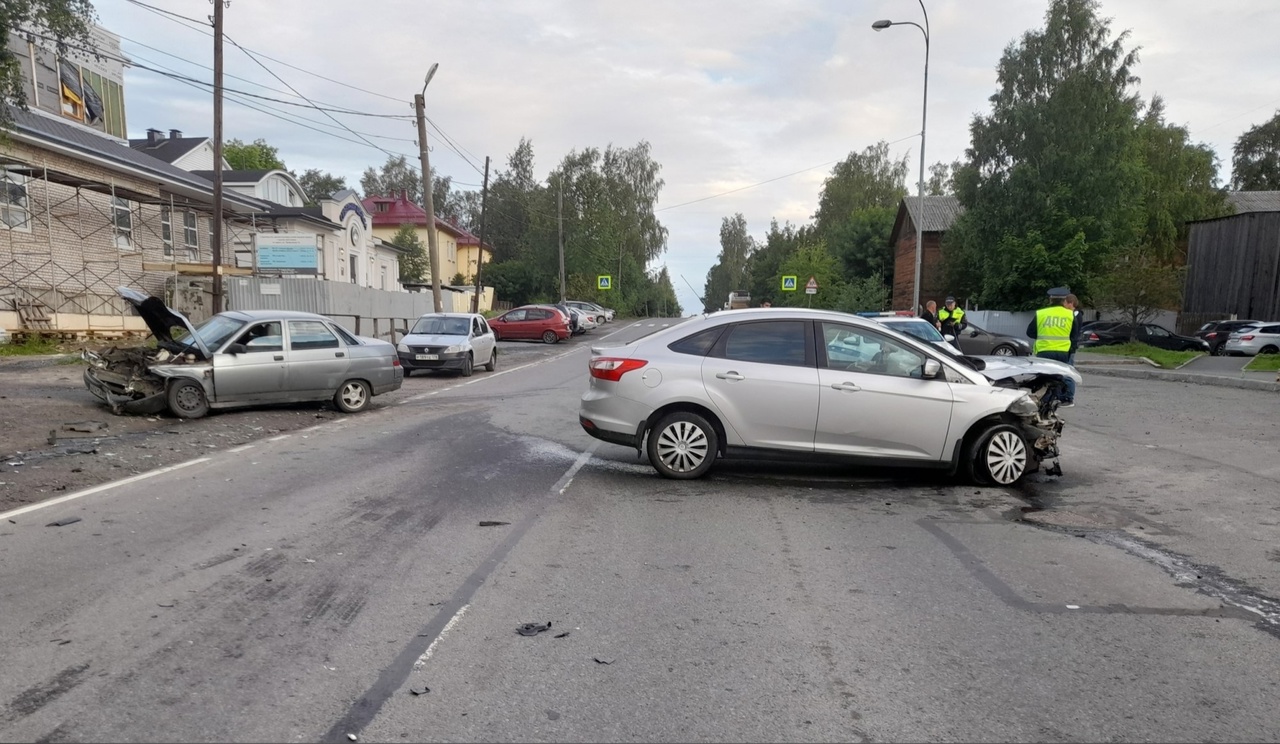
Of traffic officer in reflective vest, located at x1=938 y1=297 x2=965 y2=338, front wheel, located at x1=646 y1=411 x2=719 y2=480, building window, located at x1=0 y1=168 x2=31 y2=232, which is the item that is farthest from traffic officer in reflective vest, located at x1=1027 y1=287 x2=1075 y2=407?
building window, located at x1=0 y1=168 x2=31 y2=232

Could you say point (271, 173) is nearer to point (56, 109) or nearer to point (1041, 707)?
point (56, 109)

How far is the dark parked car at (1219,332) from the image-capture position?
103 ft

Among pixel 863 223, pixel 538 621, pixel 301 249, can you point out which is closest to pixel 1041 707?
pixel 538 621

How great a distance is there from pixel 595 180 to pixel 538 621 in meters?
63.5

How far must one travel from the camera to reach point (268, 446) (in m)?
9.69

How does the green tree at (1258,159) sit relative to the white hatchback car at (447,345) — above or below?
above

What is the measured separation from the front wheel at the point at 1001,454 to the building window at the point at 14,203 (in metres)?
23.8

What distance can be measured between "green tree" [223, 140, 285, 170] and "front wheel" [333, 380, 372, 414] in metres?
58.1

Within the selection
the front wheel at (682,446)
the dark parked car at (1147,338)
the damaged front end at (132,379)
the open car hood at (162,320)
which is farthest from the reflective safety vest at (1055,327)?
the dark parked car at (1147,338)

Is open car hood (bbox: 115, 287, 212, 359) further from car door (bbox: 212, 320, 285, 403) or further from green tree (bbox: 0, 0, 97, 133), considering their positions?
green tree (bbox: 0, 0, 97, 133)

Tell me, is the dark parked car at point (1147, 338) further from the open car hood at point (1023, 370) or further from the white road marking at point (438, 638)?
the white road marking at point (438, 638)

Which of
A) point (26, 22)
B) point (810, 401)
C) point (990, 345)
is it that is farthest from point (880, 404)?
point (990, 345)

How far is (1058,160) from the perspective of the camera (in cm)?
3934

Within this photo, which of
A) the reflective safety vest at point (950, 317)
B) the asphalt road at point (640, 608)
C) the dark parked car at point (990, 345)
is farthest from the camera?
the dark parked car at point (990, 345)
